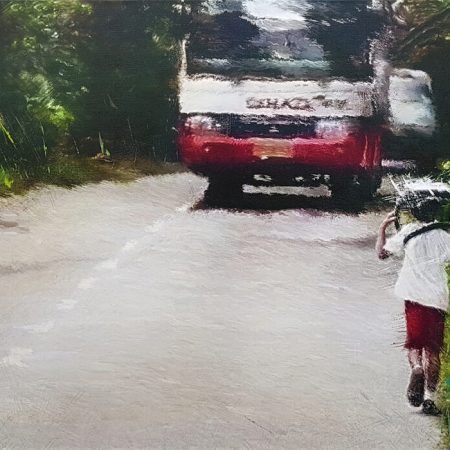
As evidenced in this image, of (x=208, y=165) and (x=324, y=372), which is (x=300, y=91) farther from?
(x=324, y=372)

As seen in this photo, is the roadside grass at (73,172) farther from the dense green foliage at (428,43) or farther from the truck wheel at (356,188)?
the dense green foliage at (428,43)

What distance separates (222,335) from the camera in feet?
4.75

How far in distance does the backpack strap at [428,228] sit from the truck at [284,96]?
0.15 meters

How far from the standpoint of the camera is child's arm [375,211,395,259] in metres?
1.49

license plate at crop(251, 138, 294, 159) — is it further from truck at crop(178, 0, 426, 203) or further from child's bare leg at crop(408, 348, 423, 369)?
child's bare leg at crop(408, 348, 423, 369)

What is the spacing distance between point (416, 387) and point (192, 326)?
56 cm

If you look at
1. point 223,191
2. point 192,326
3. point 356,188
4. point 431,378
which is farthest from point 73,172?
point 431,378

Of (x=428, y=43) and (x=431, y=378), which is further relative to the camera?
(x=428, y=43)

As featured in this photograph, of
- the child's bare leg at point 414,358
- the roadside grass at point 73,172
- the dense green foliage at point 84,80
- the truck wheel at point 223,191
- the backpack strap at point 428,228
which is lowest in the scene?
the child's bare leg at point 414,358

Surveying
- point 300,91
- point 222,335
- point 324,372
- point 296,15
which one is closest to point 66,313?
point 222,335

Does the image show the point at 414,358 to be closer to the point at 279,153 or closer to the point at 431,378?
the point at 431,378

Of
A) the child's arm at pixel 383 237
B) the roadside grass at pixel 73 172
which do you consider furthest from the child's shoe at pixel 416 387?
the roadside grass at pixel 73 172

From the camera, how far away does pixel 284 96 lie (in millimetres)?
1581

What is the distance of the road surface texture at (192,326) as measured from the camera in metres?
1.40
